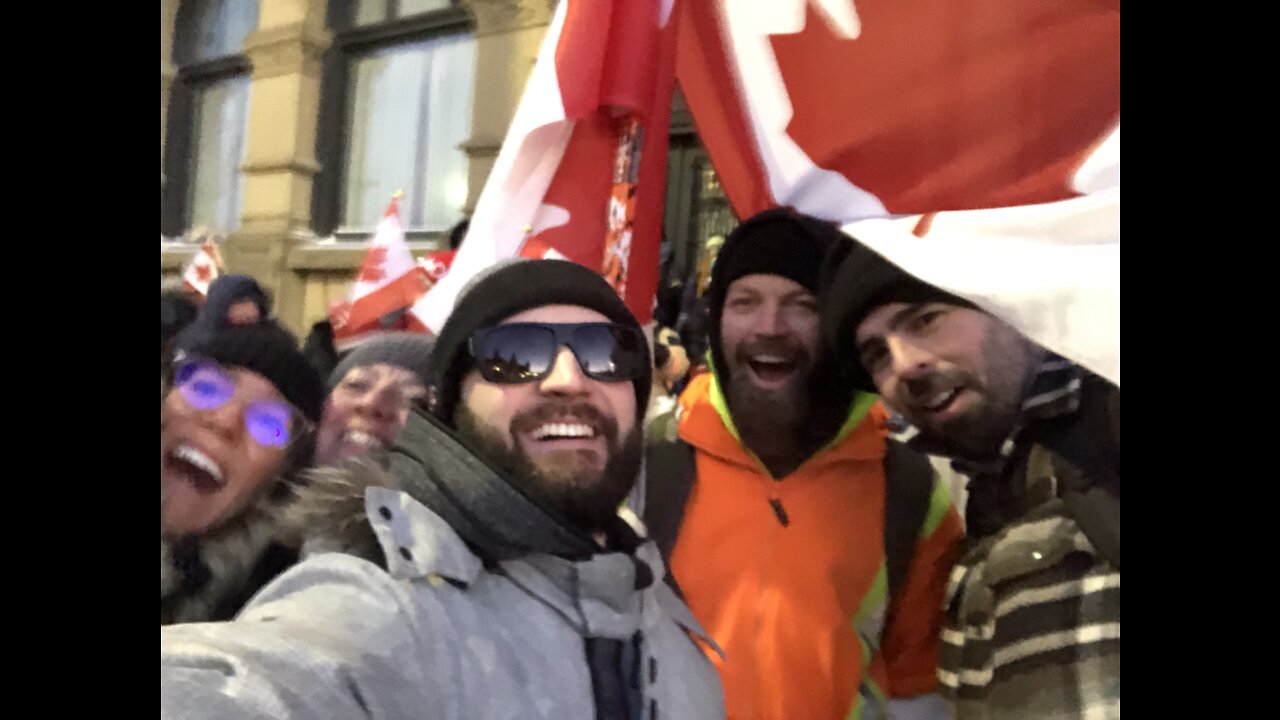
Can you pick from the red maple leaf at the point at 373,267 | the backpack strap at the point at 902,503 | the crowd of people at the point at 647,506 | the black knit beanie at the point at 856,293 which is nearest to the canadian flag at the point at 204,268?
the crowd of people at the point at 647,506

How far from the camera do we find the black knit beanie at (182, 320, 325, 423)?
70 cm

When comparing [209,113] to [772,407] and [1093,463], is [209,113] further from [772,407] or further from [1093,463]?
[1093,463]

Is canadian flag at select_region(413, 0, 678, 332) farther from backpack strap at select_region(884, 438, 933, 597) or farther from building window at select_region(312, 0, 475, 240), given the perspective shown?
backpack strap at select_region(884, 438, 933, 597)

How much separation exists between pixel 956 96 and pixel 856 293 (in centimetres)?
27

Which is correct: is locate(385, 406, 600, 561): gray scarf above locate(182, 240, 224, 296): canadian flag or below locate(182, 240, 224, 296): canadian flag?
below

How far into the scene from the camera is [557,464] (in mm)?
660

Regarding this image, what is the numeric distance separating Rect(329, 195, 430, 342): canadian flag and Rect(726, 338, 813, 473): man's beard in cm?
34

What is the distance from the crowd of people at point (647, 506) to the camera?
0.61 metres

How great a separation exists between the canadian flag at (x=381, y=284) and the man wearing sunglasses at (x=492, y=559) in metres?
0.10

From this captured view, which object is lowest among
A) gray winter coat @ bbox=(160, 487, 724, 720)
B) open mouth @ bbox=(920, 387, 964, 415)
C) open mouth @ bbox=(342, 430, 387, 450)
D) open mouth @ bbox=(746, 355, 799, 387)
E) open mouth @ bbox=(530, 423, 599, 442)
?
gray winter coat @ bbox=(160, 487, 724, 720)

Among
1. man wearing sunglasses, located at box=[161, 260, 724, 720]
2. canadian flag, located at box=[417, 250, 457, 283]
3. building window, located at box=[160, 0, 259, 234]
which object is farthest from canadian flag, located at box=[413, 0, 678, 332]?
building window, located at box=[160, 0, 259, 234]

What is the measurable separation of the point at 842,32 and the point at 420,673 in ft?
2.61

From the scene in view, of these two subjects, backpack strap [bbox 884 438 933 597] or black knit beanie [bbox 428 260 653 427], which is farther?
backpack strap [bbox 884 438 933 597]

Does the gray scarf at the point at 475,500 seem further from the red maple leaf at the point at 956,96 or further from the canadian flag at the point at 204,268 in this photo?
the red maple leaf at the point at 956,96
